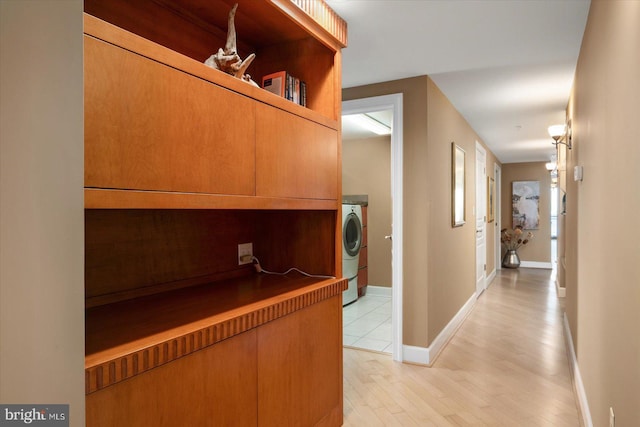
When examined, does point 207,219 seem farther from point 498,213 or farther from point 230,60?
point 498,213

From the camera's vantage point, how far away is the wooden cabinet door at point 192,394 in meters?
1.07

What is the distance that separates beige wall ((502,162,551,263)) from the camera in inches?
347

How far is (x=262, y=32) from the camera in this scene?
6.98 feet

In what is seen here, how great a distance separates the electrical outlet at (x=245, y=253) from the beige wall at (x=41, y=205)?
56.5 inches

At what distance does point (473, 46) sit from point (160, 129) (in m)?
2.25

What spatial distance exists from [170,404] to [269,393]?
0.53 metres

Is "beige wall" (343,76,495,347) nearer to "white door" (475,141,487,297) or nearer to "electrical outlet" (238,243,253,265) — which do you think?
"electrical outlet" (238,243,253,265)

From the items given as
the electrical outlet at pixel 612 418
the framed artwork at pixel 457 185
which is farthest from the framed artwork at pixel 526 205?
the electrical outlet at pixel 612 418

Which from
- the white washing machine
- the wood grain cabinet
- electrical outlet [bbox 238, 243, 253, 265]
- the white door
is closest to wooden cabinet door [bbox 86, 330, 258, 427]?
the wood grain cabinet

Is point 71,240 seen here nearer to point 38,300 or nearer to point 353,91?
point 38,300

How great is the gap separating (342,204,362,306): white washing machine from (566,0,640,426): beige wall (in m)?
3.12

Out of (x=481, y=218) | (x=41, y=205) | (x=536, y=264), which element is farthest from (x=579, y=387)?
(x=536, y=264)

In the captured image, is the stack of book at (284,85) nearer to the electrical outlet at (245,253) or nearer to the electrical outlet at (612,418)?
the electrical outlet at (245,253)

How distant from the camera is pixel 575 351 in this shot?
9.91ft
